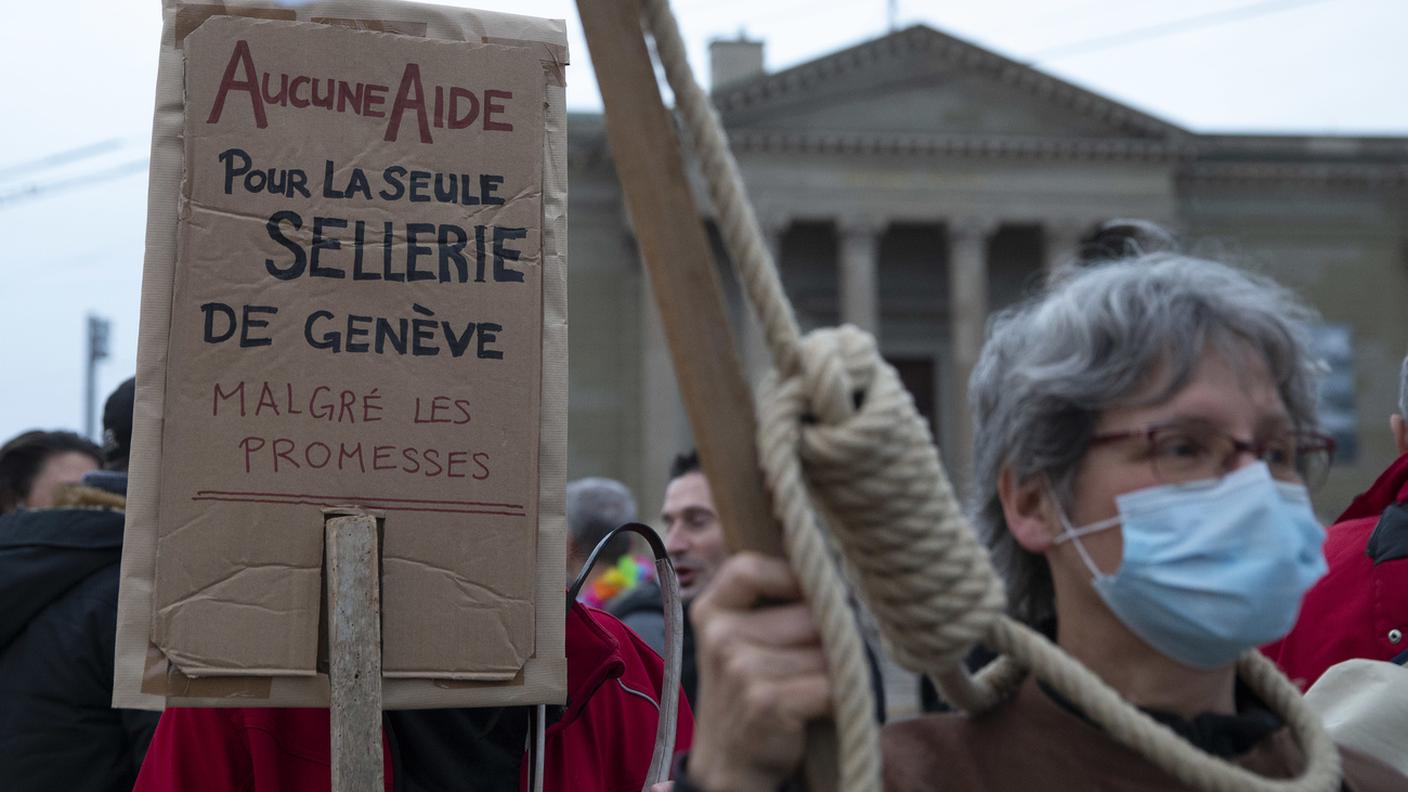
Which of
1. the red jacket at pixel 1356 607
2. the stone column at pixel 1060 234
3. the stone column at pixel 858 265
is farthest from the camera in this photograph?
the stone column at pixel 1060 234

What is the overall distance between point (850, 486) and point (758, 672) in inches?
6.7

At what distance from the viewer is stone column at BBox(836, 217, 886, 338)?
29500 mm

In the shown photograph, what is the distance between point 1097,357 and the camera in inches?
63.9

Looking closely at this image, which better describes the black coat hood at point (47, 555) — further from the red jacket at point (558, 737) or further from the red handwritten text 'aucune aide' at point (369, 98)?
the red handwritten text 'aucune aide' at point (369, 98)

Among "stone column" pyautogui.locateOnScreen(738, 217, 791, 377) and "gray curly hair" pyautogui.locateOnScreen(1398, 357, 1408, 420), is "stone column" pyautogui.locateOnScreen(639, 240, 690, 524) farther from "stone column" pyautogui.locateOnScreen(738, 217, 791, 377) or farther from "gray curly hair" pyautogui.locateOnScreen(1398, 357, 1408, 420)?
"gray curly hair" pyautogui.locateOnScreen(1398, 357, 1408, 420)

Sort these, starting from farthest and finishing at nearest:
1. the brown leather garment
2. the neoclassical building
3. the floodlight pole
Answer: the neoclassical building, the floodlight pole, the brown leather garment

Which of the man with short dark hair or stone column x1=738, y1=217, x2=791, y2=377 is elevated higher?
stone column x1=738, y1=217, x2=791, y2=377

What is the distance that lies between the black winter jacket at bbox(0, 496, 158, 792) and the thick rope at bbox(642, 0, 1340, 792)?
2211mm

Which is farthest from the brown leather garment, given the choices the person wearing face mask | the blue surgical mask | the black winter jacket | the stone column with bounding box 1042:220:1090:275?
the stone column with bounding box 1042:220:1090:275

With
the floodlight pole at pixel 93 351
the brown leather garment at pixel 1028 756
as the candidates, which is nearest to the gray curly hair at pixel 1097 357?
the brown leather garment at pixel 1028 756

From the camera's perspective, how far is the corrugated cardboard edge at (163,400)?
6.35 ft

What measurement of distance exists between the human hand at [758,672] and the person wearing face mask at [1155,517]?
1.43 ft

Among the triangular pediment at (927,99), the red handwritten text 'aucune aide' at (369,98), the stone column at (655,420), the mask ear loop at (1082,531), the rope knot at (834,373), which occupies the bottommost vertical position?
the mask ear loop at (1082,531)

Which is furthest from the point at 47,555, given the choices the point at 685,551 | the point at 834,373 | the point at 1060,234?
the point at 1060,234
